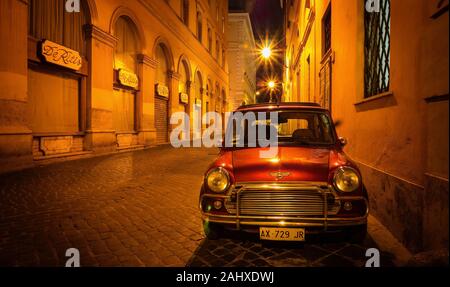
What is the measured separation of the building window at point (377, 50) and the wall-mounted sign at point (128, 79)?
1099cm

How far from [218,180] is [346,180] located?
1.37 meters

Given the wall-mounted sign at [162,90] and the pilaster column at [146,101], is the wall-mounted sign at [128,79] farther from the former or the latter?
the wall-mounted sign at [162,90]

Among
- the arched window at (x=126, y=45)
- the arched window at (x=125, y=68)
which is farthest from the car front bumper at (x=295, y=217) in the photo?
the arched window at (x=126, y=45)

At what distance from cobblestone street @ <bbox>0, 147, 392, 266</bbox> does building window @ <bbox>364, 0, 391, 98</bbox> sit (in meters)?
2.79

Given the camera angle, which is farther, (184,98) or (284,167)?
(184,98)

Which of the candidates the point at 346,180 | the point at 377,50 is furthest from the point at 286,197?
the point at 377,50

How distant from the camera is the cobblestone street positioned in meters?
3.12

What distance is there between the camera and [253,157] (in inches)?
133

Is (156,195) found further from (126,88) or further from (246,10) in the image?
(246,10)

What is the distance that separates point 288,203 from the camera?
2938 mm

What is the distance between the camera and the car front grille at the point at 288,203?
2.91 m

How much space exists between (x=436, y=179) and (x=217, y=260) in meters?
2.40

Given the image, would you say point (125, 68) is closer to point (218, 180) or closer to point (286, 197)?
point (218, 180)
